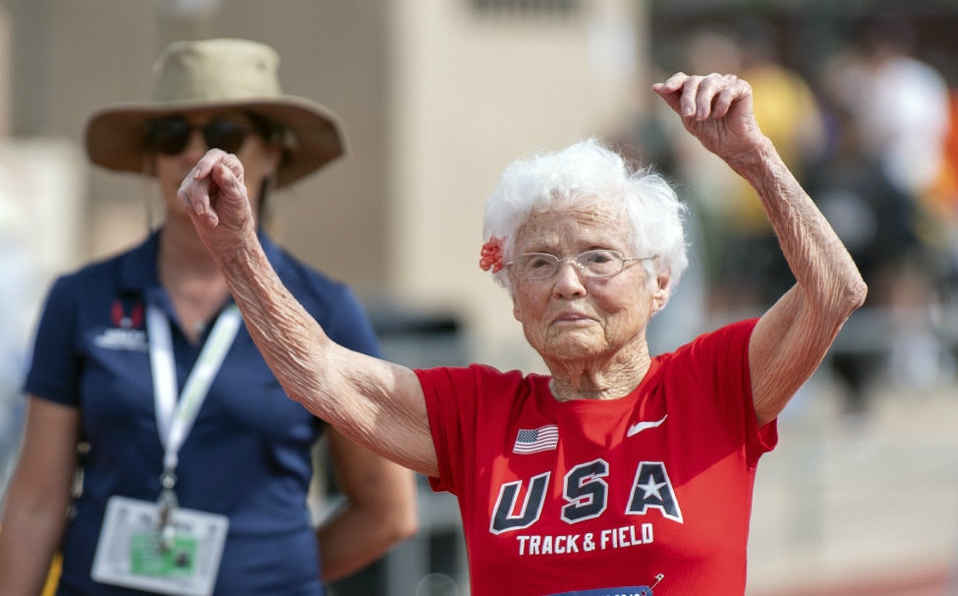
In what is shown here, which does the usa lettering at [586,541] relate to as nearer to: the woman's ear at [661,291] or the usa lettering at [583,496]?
the usa lettering at [583,496]

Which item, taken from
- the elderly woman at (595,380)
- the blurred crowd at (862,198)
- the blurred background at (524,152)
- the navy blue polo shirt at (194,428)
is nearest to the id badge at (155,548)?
the navy blue polo shirt at (194,428)

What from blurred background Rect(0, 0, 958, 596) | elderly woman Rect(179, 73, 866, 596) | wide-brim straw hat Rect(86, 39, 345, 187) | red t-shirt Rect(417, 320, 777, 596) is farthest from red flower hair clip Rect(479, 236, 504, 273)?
blurred background Rect(0, 0, 958, 596)

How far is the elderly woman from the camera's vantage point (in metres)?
2.85

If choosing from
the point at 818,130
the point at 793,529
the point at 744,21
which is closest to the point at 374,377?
the point at 793,529

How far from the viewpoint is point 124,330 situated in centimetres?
366

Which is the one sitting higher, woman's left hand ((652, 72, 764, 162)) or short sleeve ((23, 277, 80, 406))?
woman's left hand ((652, 72, 764, 162))

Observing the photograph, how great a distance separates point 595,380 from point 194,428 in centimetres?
100

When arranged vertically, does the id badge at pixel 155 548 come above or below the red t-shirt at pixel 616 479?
below

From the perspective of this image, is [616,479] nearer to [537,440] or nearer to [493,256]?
[537,440]

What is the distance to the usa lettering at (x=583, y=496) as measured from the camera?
9.45 ft

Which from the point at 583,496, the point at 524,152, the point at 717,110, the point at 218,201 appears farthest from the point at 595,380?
the point at 524,152

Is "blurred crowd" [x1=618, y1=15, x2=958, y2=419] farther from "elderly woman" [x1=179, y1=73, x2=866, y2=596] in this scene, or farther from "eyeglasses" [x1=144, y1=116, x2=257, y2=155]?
"elderly woman" [x1=179, y1=73, x2=866, y2=596]

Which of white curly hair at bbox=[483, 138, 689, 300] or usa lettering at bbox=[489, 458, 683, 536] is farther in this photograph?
white curly hair at bbox=[483, 138, 689, 300]

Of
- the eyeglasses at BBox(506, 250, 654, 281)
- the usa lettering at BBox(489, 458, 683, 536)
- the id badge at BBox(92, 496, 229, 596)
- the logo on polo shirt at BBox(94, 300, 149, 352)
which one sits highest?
the eyeglasses at BBox(506, 250, 654, 281)
